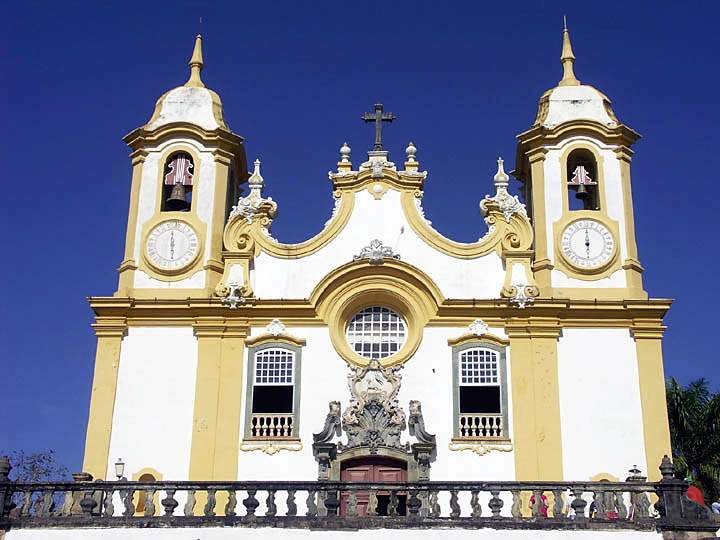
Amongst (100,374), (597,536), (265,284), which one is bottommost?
(597,536)

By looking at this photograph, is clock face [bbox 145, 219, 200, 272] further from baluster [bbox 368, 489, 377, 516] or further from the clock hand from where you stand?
the clock hand

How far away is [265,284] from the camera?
23.6 meters

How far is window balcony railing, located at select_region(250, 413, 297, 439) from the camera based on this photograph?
22.1 m

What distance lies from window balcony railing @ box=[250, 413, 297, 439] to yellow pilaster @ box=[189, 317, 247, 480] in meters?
0.38

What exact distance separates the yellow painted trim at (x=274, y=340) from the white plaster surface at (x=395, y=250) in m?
1.02

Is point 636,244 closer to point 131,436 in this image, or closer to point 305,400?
point 305,400

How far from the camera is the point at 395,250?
77.4ft

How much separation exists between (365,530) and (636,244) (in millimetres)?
10511

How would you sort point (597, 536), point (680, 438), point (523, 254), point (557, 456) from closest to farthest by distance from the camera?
1. point (597, 536)
2. point (557, 456)
3. point (523, 254)
4. point (680, 438)

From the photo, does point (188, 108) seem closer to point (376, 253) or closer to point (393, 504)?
point (376, 253)

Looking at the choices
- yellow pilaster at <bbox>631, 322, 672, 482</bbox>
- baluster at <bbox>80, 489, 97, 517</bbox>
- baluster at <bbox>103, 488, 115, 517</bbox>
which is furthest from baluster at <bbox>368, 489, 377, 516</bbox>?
yellow pilaster at <bbox>631, 322, 672, 482</bbox>

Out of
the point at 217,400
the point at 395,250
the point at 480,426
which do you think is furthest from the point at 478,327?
the point at 217,400

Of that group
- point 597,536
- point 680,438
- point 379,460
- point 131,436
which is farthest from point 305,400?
point 680,438

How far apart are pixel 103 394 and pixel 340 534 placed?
762 centimetres
